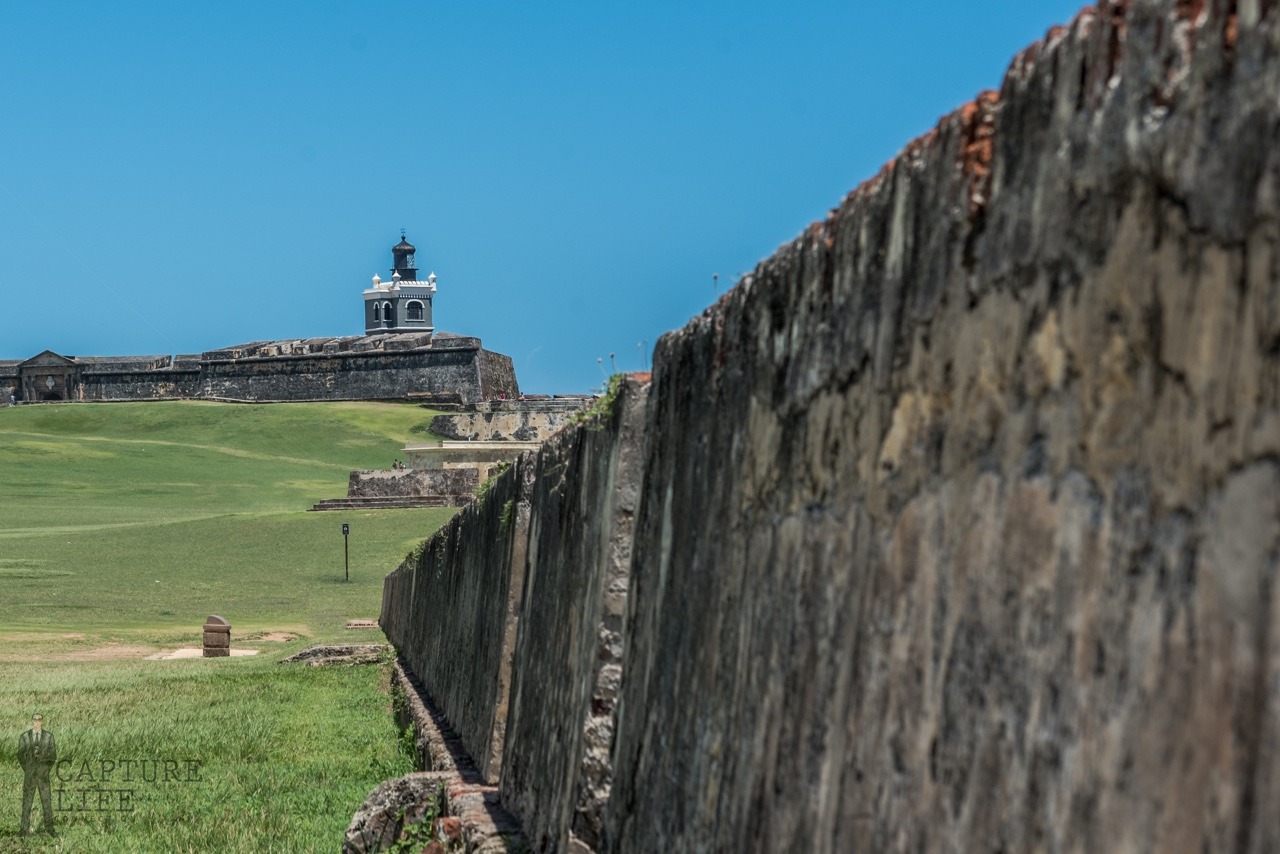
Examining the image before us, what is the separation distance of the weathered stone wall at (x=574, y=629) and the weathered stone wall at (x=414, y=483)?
37112 mm

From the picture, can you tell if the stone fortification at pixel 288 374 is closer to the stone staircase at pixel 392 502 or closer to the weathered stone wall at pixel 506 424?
the weathered stone wall at pixel 506 424

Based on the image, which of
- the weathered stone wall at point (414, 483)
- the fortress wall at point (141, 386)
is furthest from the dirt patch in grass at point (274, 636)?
the fortress wall at point (141, 386)

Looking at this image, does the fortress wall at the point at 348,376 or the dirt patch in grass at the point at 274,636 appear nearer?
the dirt patch in grass at the point at 274,636

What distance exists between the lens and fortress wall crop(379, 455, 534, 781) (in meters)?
7.81

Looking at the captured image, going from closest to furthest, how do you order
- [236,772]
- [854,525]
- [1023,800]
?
[1023,800]
[854,525]
[236,772]

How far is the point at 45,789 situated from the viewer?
7.97m

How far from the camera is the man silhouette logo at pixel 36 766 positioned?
7632 millimetres

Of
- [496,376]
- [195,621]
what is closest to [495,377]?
[496,376]

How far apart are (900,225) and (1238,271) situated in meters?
1.05

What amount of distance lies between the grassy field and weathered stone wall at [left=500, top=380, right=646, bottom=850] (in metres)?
1.50

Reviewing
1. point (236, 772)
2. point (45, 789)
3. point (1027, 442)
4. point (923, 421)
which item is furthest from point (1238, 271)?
point (236, 772)

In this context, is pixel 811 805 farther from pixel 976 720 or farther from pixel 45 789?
pixel 45 789

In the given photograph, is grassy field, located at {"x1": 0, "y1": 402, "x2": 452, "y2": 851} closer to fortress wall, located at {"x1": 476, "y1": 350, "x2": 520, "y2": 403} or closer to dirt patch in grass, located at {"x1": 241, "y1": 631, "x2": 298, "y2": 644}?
dirt patch in grass, located at {"x1": 241, "y1": 631, "x2": 298, "y2": 644}

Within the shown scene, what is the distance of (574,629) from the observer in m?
5.86
